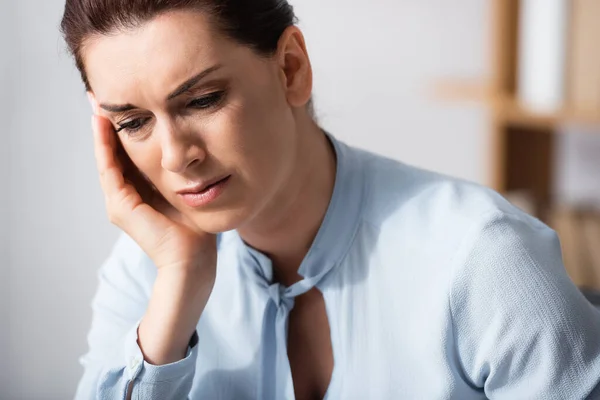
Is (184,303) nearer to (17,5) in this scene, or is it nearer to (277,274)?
(277,274)

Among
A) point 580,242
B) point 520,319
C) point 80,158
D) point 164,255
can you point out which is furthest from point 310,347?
point 580,242

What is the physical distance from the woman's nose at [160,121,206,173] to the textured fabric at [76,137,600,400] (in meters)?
0.29

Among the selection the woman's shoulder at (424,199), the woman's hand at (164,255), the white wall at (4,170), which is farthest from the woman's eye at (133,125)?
the white wall at (4,170)

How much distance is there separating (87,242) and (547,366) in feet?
5.82

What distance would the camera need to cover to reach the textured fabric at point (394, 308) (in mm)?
1177

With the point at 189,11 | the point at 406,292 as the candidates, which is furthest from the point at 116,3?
the point at 406,292

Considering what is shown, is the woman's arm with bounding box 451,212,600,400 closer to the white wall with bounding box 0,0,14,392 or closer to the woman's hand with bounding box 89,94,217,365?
the woman's hand with bounding box 89,94,217,365

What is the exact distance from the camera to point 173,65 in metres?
1.16

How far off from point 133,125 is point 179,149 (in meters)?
0.11

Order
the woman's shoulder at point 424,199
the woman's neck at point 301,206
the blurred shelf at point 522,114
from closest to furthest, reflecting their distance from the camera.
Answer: the woman's shoulder at point 424,199 → the woman's neck at point 301,206 → the blurred shelf at point 522,114

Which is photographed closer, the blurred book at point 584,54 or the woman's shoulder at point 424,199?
the woman's shoulder at point 424,199

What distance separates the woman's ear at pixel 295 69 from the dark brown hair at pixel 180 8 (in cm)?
2

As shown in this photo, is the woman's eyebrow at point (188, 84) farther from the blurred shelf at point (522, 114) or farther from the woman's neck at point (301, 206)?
the blurred shelf at point (522, 114)

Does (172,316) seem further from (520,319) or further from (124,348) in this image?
(520,319)
